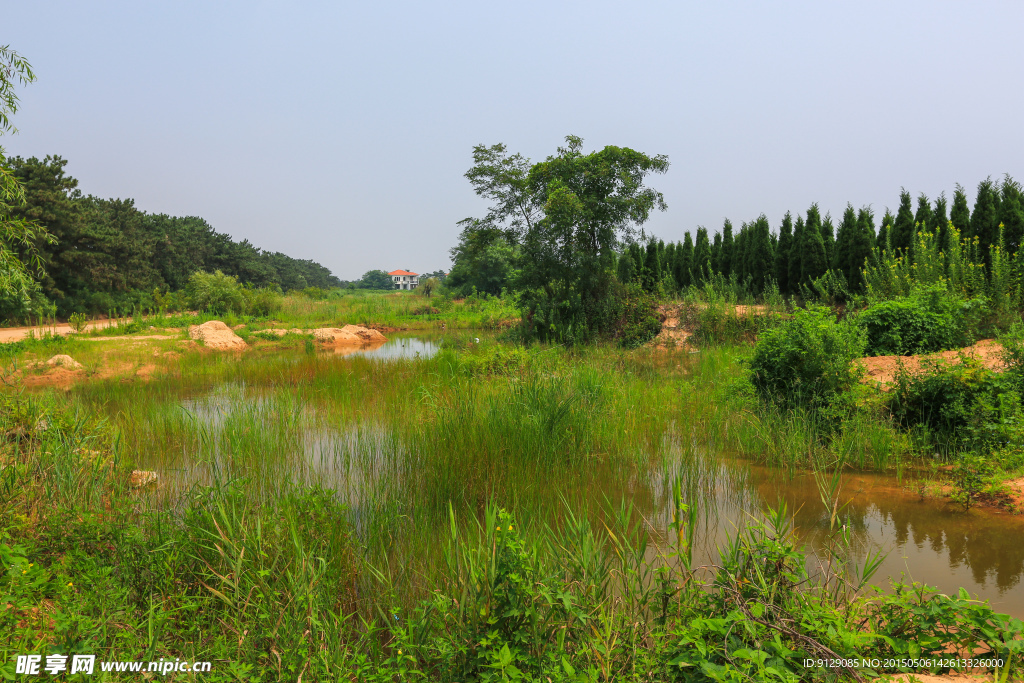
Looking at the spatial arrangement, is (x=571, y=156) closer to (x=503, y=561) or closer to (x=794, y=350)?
(x=794, y=350)

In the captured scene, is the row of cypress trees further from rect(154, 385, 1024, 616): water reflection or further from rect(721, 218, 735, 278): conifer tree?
rect(154, 385, 1024, 616): water reflection

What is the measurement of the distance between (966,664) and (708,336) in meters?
12.7

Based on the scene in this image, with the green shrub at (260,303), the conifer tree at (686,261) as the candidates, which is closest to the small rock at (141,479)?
the green shrub at (260,303)

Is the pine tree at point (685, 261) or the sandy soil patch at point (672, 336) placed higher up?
the pine tree at point (685, 261)

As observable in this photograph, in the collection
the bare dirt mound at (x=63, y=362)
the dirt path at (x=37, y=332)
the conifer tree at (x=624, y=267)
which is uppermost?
the conifer tree at (x=624, y=267)

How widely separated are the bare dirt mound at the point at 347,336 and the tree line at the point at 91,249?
8.40m

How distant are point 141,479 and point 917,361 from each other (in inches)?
350

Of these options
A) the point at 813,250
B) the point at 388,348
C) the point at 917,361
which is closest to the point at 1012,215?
the point at 813,250

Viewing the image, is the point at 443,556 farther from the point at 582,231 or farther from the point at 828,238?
the point at 828,238

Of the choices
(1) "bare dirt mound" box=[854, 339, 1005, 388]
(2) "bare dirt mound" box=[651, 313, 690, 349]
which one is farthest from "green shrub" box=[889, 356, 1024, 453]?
(2) "bare dirt mound" box=[651, 313, 690, 349]

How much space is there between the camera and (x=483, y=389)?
652 centimetres

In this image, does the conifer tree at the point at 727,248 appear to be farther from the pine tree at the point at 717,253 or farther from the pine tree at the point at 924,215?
the pine tree at the point at 924,215

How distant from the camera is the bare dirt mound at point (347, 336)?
20.1 meters

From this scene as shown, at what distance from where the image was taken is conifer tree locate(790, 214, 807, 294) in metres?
18.8
